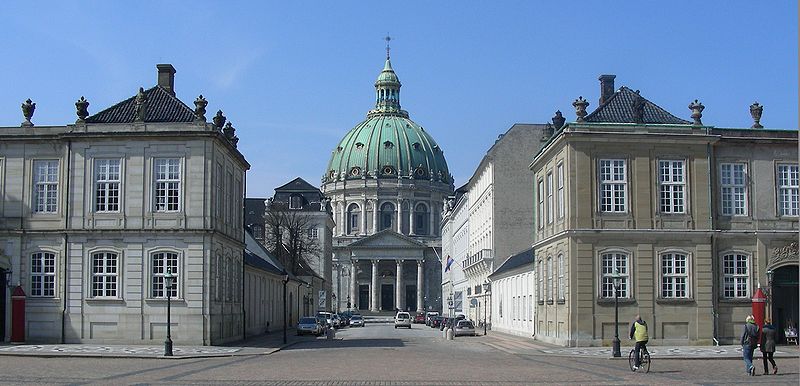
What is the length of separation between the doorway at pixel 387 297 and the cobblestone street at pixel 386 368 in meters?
138

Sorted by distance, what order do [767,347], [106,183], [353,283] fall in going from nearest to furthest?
[767,347] → [106,183] → [353,283]

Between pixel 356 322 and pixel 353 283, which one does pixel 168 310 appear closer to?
pixel 356 322

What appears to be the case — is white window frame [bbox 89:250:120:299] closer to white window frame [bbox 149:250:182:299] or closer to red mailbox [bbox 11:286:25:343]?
white window frame [bbox 149:250:182:299]

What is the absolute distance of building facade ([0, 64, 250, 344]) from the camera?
43594 millimetres

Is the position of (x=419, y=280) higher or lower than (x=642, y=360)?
higher

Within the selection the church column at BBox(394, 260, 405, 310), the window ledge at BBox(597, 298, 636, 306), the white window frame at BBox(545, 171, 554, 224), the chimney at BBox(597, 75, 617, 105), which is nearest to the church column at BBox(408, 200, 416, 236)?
the church column at BBox(394, 260, 405, 310)

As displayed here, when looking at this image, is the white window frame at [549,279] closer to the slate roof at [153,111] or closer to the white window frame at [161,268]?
the white window frame at [161,268]

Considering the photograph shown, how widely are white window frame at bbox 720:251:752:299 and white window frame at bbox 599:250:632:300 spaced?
13.2 feet

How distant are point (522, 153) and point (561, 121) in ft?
45.1

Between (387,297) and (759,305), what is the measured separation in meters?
139

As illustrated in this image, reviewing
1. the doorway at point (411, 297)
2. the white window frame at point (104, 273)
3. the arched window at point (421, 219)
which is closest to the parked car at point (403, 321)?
the white window frame at point (104, 273)

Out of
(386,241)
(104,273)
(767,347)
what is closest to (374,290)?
(386,241)

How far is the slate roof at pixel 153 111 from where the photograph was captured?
4559 centimetres

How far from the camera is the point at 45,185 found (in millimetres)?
45094
